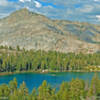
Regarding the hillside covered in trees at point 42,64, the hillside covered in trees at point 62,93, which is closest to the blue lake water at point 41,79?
the hillside covered in trees at point 42,64

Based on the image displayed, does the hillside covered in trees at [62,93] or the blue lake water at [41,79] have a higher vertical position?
the hillside covered in trees at [62,93]

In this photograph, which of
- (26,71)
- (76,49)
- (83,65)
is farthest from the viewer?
(76,49)

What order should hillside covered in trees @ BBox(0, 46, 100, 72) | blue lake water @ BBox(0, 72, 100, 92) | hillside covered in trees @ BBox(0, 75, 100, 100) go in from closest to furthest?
hillside covered in trees @ BBox(0, 75, 100, 100)
blue lake water @ BBox(0, 72, 100, 92)
hillside covered in trees @ BBox(0, 46, 100, 72)

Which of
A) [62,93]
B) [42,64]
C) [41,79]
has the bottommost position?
[41,79]

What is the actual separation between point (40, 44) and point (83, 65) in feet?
192

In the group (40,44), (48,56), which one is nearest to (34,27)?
(40,44)

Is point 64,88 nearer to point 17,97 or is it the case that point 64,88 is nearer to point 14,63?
point 17,97

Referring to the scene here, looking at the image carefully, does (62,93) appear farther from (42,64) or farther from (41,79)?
(42,64)

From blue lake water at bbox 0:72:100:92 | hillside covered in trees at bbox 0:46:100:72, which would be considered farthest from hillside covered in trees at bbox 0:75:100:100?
hillside covered in trees at bbox 0:46:100:72

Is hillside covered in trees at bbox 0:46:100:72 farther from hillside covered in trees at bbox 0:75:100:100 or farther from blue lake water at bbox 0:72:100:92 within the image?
hillside covered in trees at bbox 0:75:100:100

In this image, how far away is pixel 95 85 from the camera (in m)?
37.7

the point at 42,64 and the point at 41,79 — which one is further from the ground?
the point at 42,64

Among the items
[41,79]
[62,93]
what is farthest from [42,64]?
[62,93]

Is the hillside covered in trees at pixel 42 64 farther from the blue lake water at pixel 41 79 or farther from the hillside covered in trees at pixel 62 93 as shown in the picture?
the hillside covered in trees at pixel 62 93
